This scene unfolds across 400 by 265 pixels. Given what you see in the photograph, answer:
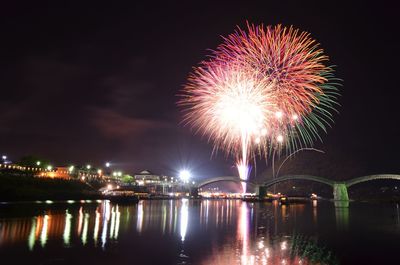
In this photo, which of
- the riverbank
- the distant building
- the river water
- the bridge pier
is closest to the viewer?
the river water

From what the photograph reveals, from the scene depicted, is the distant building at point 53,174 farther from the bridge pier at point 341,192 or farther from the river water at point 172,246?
the bridge pier at point 341,192

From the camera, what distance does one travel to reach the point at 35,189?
4040 inches

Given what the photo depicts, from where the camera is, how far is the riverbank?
87.7 metres

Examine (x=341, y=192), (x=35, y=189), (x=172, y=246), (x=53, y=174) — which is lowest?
(x=172, y=246)

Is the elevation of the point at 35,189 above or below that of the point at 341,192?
below

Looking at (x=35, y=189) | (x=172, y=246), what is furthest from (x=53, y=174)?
(x=172, y=246)

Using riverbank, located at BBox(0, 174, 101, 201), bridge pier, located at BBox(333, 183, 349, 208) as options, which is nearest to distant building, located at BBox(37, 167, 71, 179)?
riverbank, located at BBox(0, 174, 101, 201)

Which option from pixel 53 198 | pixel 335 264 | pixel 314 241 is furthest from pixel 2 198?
pixel 335 264

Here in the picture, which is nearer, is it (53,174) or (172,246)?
(172,246)

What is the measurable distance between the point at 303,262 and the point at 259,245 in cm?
743

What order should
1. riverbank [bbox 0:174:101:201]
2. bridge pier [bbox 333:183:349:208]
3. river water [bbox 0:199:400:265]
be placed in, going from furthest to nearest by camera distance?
bridge pier [bbox 333:183:349:208]
riverbank [bbox 0:174:101:201]
river water [bbox 0:199:400:265]

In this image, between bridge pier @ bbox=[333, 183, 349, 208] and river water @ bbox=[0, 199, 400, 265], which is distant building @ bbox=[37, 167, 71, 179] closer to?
river water @ bbox=[0, 199, 400, 265]

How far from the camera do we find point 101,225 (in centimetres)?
4634

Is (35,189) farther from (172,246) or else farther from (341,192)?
(341,192)
